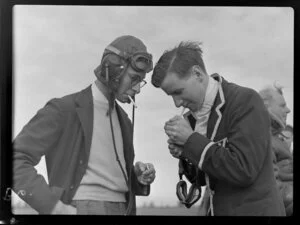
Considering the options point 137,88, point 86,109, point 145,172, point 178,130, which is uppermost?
point 137,88

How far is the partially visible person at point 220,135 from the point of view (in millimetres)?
3012

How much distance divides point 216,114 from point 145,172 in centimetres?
46

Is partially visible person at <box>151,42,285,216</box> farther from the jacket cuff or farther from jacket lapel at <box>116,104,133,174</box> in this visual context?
jacket lapel at <box>116,104,133,174</box>

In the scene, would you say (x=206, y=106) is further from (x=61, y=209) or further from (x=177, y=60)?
(x=61, y=209)

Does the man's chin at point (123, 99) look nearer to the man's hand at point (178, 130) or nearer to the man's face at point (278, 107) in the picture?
the man's hand at point (178, 130)

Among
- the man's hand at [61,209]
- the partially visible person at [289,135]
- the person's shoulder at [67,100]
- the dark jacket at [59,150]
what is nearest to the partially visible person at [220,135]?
the partially visible person at [289,135]

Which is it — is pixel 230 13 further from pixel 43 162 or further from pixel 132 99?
pixel 43 162

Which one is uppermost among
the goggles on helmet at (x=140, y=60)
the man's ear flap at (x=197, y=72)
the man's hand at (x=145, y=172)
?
the goggles on helmet at (x=140, y=60)

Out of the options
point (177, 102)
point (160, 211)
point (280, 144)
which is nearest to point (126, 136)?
point (177, 102)

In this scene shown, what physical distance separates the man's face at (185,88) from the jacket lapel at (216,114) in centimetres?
7

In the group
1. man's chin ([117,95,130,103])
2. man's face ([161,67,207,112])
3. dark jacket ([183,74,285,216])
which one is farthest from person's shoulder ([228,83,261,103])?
man's chin ([117,95,130,103])

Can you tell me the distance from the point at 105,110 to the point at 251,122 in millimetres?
739

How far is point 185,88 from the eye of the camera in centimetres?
310

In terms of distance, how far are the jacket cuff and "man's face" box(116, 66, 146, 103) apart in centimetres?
37
